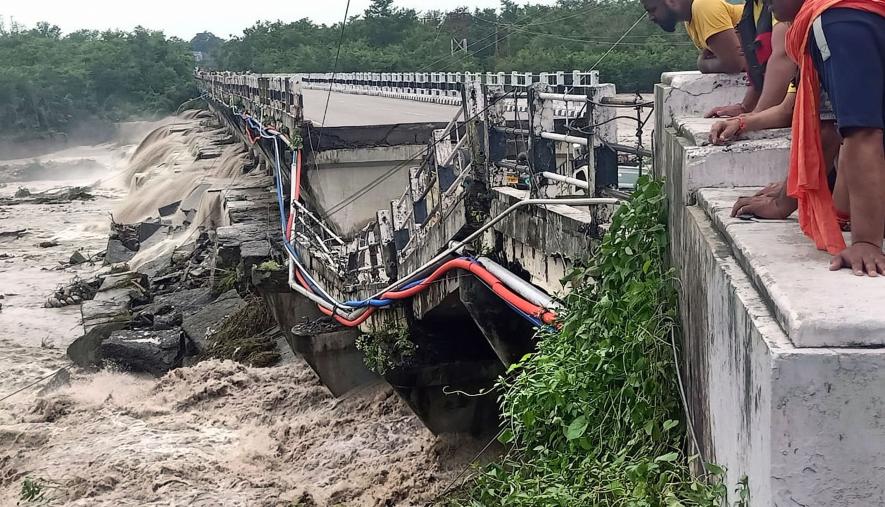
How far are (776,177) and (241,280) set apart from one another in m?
13.6

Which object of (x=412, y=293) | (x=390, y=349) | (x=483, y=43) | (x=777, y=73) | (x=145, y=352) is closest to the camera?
(x=777, y=73)

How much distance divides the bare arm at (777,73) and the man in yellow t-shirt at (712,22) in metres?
0.80

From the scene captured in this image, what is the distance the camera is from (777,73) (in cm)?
402

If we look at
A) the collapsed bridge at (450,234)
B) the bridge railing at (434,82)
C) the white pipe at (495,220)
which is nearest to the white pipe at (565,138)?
the collapsed bridge at (450,234)

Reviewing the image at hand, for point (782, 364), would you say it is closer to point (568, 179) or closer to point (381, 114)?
point (568, 179)

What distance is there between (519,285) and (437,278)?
6.15ft

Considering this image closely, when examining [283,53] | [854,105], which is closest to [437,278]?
[854,105]

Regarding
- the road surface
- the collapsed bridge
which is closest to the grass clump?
the collapsed bridge

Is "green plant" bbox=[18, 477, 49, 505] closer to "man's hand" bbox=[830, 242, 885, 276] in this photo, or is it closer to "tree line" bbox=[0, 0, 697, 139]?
"man's hand" bbox=[830, 242, 885, 276]

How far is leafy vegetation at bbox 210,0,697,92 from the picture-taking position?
25281mm

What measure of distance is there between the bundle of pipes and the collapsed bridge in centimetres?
2

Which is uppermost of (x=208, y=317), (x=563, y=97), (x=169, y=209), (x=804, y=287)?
(x=563, y=97)

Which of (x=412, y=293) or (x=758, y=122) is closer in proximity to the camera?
(x=758, y=122)

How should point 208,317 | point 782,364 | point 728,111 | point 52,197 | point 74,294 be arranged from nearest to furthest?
point 782,364, point 728,111, point 208,317, point 74,294, point 52,197
